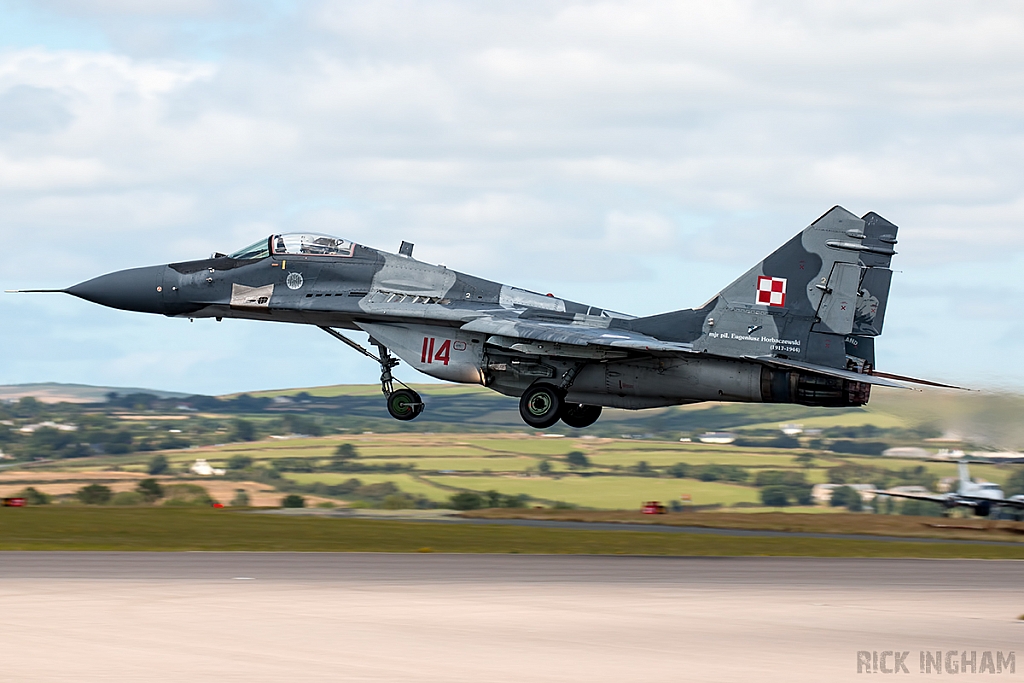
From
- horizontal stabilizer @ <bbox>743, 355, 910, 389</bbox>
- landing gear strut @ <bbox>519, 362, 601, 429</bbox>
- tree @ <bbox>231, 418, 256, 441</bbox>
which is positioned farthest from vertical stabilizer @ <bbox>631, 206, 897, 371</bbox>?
tree @ <bbox>231, 418, 256, 441</bbox>

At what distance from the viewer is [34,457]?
9338 cm

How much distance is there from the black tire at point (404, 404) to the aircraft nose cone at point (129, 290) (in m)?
5.82

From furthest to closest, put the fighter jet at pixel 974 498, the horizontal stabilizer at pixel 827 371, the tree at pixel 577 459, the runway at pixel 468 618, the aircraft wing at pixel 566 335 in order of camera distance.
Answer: the tree at pixel 577 459
the fighter jet at pixel 974 498
the aircraft wing at pixel 566 335
the horizontal stabilizer at pixel 827 371
the runway at pixel 468 618

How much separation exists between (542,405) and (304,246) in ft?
21.2

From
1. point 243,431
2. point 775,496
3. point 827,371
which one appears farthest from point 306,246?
point 243,431

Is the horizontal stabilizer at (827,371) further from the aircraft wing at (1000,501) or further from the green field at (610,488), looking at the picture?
the green field at (610,488)

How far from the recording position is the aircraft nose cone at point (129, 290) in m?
32.1

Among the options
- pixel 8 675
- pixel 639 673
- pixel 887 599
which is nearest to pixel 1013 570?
pixel 887 599

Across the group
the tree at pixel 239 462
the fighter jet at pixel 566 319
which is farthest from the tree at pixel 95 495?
the fighter jet at pixel 566 319

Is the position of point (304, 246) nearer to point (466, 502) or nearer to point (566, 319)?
point (566, 319)

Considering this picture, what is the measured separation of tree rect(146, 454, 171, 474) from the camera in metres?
84.9

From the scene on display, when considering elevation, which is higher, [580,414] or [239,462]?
[580,414]

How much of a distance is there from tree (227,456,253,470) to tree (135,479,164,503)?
21489 millimetres

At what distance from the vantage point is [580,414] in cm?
3216
